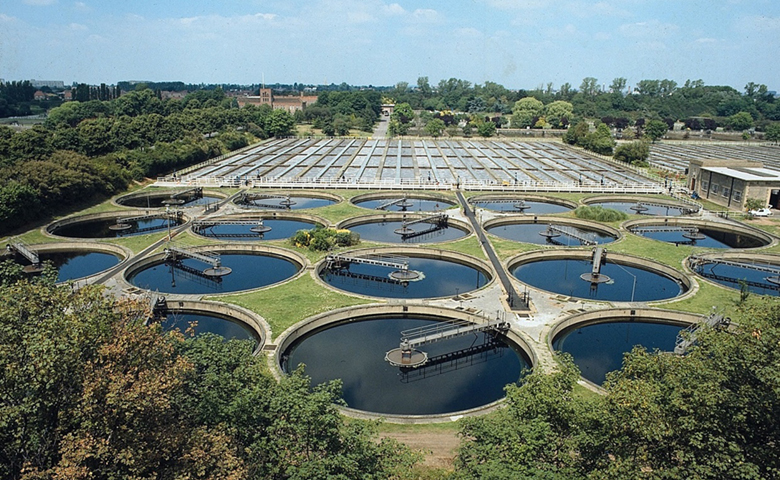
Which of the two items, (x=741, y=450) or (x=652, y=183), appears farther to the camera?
(x=652, y=183)

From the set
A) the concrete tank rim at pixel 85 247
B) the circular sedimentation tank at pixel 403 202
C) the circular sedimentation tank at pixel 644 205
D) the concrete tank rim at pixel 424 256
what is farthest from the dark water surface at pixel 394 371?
the circular sedimentation tank at pixel 644 205

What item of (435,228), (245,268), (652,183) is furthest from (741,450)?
(652,183)

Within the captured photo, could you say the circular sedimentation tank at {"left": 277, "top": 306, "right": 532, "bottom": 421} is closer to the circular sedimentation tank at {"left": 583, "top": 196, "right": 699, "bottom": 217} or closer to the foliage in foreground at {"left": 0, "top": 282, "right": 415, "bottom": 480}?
the foliage in foreground at {"left": 0, "top": 282, "right": 415, "bottom": 480}

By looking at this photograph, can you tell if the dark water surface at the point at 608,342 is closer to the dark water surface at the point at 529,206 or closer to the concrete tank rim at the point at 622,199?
the dark water surface at the point at 529,206

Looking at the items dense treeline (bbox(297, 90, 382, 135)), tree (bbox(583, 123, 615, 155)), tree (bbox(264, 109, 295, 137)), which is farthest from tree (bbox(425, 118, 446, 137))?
tree (bbox(583, 123, 615, 155))

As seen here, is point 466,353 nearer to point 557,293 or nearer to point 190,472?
point 557,293

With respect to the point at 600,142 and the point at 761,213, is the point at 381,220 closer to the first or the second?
the point at 761,213
